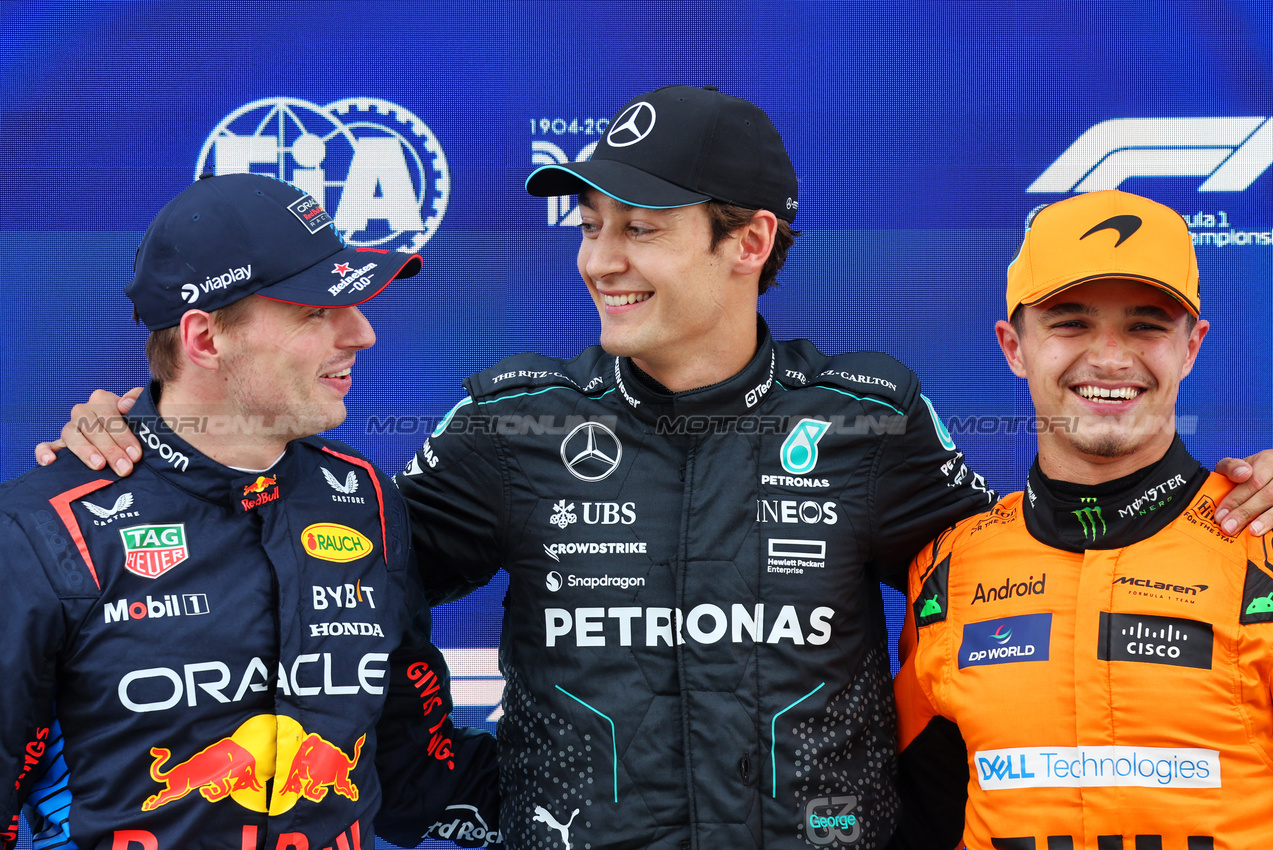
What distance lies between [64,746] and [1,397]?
1.29 m

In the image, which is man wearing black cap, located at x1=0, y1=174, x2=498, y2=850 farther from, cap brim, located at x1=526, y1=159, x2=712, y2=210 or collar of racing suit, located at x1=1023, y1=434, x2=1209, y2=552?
collar of racing suit, located at x1=1023, y1=434, x2=1209, y2=552

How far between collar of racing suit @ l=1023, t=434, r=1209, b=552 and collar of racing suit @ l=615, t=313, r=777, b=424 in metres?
0.51

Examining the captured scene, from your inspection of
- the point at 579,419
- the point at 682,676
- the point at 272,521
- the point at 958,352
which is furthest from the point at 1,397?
the point at 958,352

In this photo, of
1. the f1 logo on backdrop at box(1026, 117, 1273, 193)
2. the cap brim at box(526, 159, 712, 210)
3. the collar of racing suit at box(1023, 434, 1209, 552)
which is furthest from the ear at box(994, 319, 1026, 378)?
the f1 logo on backdrop at box(1026, 117, 1273, 193)

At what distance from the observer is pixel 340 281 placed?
1.71 m

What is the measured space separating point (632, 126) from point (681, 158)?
0.39ft

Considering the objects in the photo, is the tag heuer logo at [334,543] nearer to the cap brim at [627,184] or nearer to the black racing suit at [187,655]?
the black racing suit at [187,655]

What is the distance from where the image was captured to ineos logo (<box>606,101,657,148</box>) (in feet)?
6.23

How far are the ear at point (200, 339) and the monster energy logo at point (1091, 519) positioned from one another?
4.38 feet

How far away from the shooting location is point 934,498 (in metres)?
1.95

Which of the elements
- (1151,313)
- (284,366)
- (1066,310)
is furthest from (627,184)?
(1151,313)

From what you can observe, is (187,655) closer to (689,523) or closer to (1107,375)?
(689,523)

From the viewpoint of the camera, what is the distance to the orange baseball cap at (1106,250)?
5.52ft

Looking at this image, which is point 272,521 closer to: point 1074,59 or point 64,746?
point 64,746
